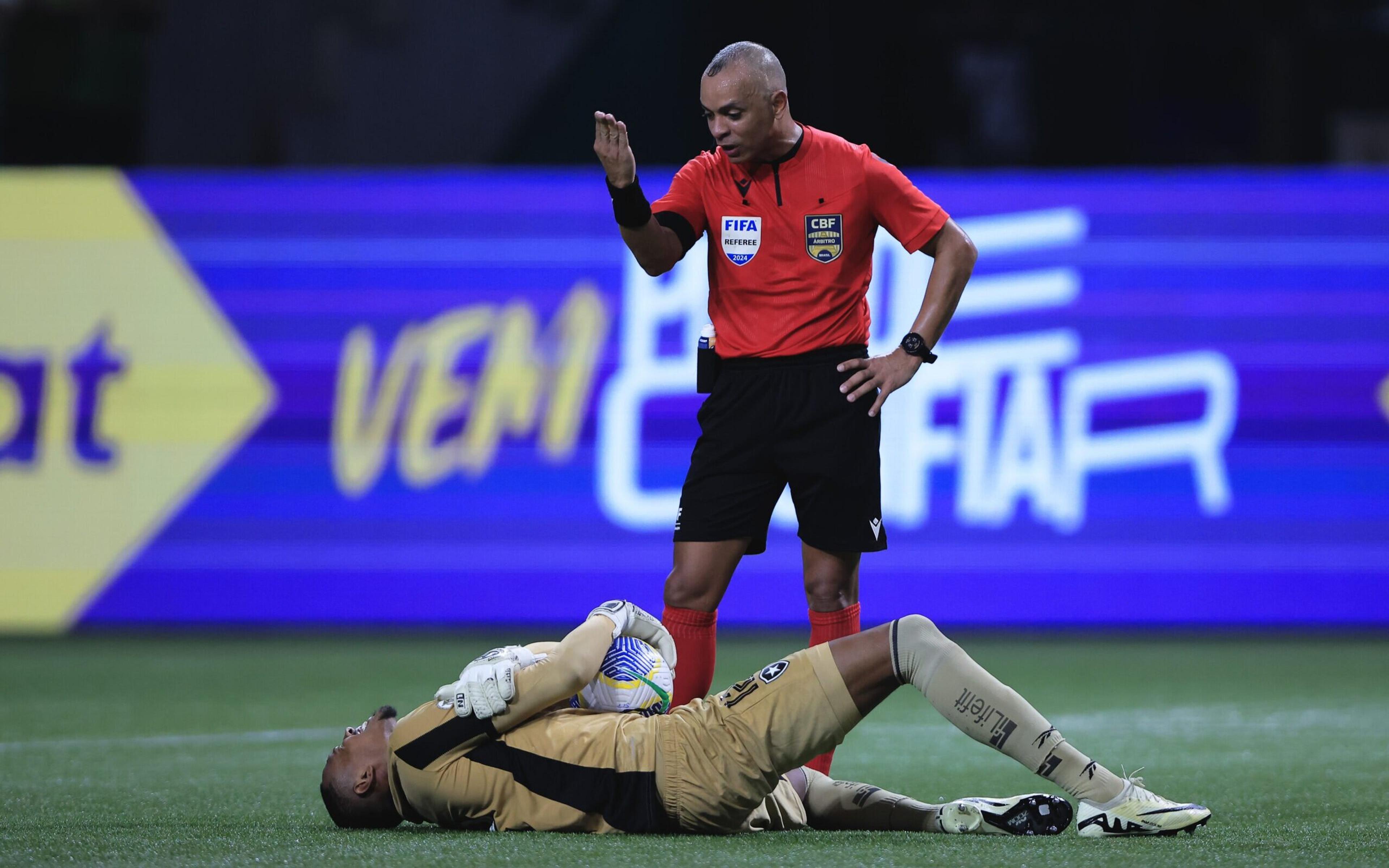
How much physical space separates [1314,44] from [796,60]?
2.88 m

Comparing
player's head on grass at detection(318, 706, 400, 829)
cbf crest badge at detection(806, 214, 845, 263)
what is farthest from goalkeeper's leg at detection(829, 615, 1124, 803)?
cbf crest badge at detection(806, 214, 845, 263)

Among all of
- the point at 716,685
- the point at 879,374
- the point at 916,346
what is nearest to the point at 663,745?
the point at 879,374

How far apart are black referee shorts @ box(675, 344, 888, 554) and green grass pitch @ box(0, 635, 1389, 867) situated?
30.4 inches

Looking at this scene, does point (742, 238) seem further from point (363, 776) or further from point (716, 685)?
point (716, 685)

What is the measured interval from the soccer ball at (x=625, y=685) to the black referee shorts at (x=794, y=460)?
0.68 meters

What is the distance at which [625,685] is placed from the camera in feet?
12.0

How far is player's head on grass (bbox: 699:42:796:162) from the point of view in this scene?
167 inches

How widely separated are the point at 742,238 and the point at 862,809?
4.92 feet

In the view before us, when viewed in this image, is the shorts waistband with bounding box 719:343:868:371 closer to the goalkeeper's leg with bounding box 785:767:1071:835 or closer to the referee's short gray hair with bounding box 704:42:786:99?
the referee's short gray hair with bounding box 704:42:786:99

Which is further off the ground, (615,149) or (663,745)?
(615,149)

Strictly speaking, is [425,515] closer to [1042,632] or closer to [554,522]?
[554,522]

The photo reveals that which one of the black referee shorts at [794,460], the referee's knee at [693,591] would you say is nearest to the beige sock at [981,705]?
the black referee shorts at [794,460]

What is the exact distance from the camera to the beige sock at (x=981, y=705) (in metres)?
3.42

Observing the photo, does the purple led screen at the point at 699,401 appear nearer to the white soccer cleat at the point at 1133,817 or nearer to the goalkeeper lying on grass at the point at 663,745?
the goalkeeper lying on grass at the point at 663,745
